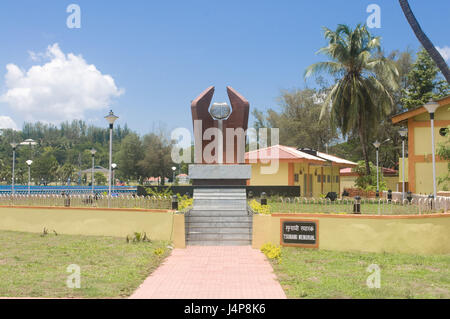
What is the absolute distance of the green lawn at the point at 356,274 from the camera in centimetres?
716

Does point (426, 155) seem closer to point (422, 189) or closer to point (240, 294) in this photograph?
point (422, 189)

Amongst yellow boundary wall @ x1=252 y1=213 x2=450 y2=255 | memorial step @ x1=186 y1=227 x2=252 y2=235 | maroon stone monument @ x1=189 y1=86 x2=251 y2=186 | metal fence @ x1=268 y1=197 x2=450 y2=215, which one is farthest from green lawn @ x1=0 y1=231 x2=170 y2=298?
maroon stone monument @ x1=189 y1=86 x2=251 y2=186

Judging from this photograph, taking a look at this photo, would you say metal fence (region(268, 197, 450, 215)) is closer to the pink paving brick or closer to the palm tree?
the pink paving brick

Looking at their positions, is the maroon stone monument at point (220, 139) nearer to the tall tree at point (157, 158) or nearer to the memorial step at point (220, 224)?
the memorial step at point (220, 224)

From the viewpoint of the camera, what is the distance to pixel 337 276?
27.7 ft

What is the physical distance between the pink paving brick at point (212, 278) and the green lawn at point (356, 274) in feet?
1.35

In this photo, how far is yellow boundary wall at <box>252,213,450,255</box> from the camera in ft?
Answer: 37.4

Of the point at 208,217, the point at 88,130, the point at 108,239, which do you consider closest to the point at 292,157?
the point at 208,217

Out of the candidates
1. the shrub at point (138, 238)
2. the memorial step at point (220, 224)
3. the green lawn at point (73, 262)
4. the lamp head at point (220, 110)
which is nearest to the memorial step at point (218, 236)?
the memorial step at point (220, 224)

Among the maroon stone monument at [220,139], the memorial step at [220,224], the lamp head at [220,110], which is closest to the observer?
the memorial step at [220,224]

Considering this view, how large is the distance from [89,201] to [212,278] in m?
8.41

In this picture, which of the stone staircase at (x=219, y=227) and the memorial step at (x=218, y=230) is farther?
the memorial step at (x=218, y=230)

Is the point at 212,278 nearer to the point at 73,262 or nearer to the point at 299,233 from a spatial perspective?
the point at 73,262

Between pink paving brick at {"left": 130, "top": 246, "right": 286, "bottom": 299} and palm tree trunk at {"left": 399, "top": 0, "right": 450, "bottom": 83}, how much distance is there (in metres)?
6.93
